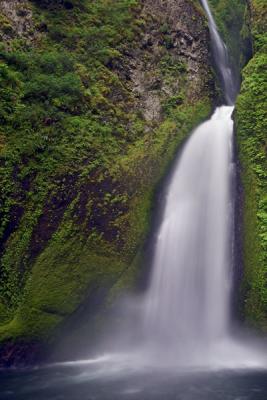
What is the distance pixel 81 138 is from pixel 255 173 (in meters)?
5.14

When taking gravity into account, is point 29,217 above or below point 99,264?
above

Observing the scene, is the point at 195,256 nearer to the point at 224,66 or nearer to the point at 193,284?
the point at 193,284

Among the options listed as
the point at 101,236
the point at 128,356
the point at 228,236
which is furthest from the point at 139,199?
the point at 128,356

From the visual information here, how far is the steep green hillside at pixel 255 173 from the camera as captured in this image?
11055 mm

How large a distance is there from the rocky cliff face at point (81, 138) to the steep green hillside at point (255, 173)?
215cm

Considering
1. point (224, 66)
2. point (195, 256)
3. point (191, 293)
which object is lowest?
point (191, 293)

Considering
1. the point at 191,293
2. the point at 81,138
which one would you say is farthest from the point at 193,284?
the point at 81,138

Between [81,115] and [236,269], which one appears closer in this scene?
[236,269]

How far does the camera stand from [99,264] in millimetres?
11812

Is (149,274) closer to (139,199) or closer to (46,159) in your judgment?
(139,199)

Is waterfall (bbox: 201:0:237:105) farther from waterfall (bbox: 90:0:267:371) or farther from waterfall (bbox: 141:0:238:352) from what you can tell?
waterfall (bbox: 90:0:267:371)

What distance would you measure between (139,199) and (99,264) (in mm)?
2325

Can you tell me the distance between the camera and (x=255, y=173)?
487 inches

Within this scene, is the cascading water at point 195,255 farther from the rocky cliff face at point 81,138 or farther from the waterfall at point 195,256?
the rocky cliff face at point 81,138
